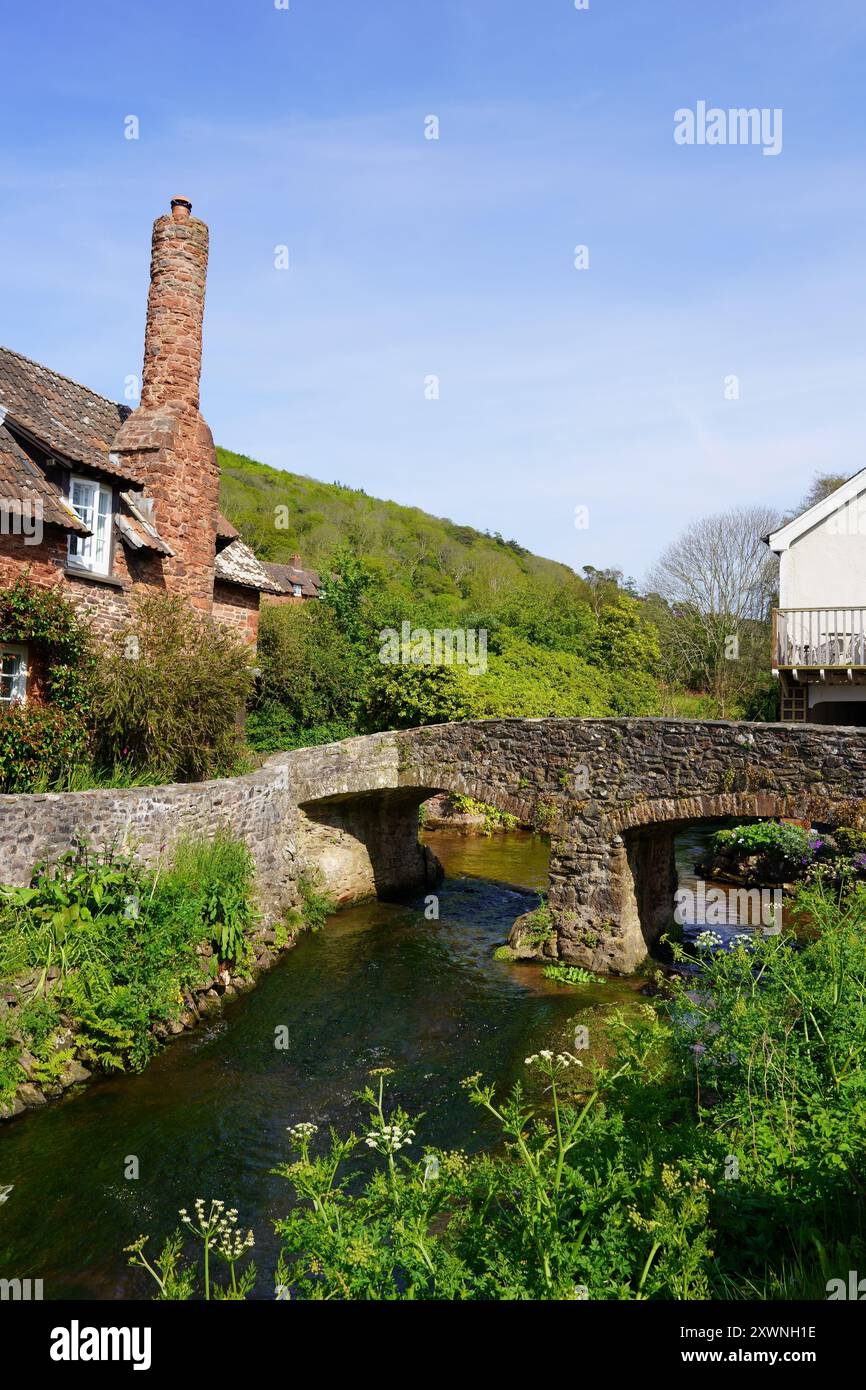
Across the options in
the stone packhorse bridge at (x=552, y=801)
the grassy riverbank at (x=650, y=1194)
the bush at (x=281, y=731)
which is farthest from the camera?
the bush at (x=281, y=731)

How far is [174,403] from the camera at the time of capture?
1889cm

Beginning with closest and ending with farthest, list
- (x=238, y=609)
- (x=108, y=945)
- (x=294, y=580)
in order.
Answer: (x=108, y=945) < (x=238, y=609) < (x=294, y=580)

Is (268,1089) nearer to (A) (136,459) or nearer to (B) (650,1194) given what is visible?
(B) (650,1194)

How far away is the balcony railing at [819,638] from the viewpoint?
2222 centimetres

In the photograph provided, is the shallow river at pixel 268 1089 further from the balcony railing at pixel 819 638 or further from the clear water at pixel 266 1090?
the balcony railing at pixel 819 638

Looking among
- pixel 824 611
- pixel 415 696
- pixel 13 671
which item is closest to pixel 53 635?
pixel 13 671

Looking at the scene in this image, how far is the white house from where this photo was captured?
22406 millimetres

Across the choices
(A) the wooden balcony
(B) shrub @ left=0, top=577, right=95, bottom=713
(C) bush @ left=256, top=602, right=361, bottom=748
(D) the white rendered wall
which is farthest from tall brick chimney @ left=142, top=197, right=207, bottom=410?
(D) the white rendered wall

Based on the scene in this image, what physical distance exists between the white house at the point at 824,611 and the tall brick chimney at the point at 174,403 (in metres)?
15.1

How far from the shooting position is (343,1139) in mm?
9484

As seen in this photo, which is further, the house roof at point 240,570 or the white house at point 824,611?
the house roof at point 240,570

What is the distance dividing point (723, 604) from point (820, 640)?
57.8 feet

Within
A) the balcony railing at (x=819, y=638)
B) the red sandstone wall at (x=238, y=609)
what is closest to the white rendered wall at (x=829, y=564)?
the balcony railing at (x=819, y=638)
